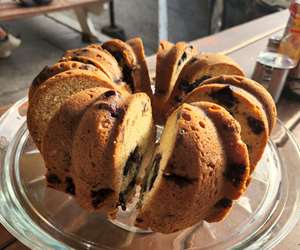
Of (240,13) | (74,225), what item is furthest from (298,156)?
(240,13)

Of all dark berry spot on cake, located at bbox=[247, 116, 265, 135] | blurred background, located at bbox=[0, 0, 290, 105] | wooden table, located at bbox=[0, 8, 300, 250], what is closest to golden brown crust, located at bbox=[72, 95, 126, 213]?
dark berry spot on cake, located at bbox=[247, 116, 265, 135]

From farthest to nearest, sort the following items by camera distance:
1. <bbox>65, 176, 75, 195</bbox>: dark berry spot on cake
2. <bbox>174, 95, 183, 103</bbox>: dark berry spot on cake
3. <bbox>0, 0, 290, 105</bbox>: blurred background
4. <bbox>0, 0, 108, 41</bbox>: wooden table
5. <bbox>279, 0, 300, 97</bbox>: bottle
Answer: <bbox>0, 0, 290, 105</bbox>: blurred background
<bbox>0, 0, 108, 41</bbox>: wooden table
<bbox>279, 0, 300, 97</bbox>: bottle
<bbox>174, 95, 183, 103</bbox>: dark berry spot on cake
<bbox>65, 176, 75, 195</bbox>: dark berry spot on cake

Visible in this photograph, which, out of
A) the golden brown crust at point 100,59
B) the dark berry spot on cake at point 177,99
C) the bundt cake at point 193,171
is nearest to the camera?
the bundt cake at point 193,171

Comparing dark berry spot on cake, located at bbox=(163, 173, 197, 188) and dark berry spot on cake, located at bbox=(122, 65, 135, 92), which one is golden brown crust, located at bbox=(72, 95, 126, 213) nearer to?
dark berry spot on cake, located at bbox=(163, 173, 197, 188)

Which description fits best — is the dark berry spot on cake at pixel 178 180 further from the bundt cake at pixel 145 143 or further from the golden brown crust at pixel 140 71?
the golden brown crust at pixel 140 71

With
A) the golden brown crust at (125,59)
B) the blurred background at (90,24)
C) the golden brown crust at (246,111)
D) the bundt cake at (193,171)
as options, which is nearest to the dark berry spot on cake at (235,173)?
the bundt cake at (193,171)

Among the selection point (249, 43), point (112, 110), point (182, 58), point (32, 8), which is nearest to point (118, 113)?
point (112, 110)

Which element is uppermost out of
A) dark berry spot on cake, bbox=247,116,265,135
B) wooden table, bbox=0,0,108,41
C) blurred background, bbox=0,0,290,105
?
dark berry spot on cake, bbox=247,116,265,135

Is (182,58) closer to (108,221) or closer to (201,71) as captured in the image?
(201,71)
